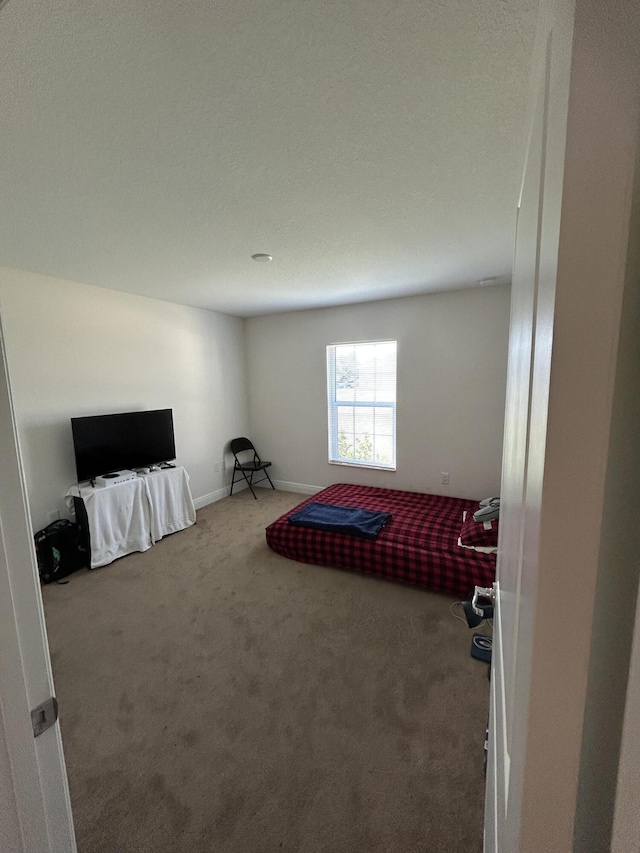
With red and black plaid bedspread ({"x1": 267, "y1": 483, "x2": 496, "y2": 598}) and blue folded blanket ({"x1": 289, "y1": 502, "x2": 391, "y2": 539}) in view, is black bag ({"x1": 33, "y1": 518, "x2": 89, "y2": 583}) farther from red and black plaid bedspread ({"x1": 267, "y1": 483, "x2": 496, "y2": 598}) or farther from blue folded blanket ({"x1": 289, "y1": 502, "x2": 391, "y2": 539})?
blue folded blanket ({"x1": 289, "y1": 502, "x2": 391, "y2": 539})

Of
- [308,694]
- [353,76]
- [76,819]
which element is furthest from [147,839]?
[353,76]

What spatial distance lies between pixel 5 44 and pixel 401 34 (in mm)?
1058

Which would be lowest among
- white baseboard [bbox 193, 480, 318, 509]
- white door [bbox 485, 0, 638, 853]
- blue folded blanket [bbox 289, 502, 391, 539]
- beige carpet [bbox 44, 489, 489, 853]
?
beige carpet [bbox 44, 489, 489, 853]

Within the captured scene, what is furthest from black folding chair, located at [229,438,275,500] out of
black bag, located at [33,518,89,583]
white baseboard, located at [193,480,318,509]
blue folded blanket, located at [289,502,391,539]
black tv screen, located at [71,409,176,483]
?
black bag, located at [33,518,89,583]

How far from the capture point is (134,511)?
3166mm

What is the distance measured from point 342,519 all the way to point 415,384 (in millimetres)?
1764

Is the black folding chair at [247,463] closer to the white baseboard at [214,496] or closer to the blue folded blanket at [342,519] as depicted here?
the white baseboard at [214,496]

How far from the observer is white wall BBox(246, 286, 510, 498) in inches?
140

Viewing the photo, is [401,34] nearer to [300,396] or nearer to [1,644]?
[1,644]

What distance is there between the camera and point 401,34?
92 cm

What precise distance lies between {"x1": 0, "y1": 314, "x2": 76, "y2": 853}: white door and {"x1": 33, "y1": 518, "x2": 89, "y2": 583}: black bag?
240 cm

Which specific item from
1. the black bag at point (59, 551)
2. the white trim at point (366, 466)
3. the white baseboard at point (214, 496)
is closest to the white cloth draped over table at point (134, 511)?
the black bag at point (59, 551)

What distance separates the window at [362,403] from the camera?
409 centimetres

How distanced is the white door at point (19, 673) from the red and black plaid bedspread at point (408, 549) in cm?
221
